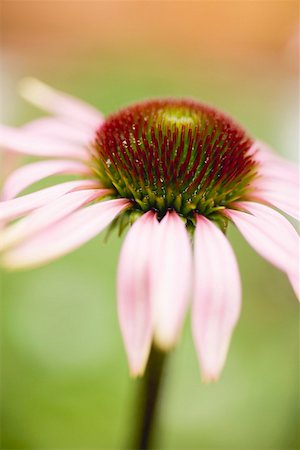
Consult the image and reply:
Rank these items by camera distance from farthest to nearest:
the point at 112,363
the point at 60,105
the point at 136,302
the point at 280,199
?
the point at 112,363, the point at 60,105, the point at 280,199, the point at 136,302

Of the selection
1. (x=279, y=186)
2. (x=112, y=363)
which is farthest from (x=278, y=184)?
(x=112, y=363)

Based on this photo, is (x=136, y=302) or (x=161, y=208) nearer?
(x=136, y=302)

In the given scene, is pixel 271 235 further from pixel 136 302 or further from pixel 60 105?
pixel 60 105

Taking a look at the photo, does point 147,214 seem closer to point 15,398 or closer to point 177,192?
point 177,192

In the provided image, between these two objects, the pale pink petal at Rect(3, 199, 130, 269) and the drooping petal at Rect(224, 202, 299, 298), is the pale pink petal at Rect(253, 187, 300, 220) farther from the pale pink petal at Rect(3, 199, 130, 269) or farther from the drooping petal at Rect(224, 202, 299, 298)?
the pale pink petal at Rect(3, 199, 130, 269)

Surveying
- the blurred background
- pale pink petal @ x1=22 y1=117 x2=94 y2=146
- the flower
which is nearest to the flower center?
the flower

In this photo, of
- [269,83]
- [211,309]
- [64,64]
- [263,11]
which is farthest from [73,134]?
[263,11]
